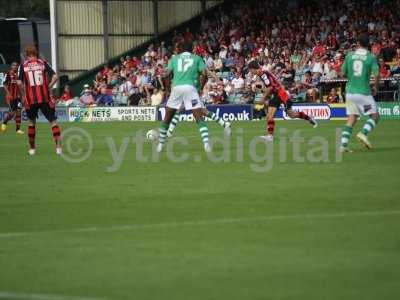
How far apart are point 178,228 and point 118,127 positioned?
22408mm

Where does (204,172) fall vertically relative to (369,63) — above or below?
below

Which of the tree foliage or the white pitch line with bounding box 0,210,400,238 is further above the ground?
the tree foliage

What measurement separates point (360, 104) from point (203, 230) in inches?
364

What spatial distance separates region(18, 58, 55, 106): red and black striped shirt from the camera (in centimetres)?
2084

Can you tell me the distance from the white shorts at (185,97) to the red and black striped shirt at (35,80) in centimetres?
248

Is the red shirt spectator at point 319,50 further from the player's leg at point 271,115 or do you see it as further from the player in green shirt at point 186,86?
the player in green shirt at point 186,86

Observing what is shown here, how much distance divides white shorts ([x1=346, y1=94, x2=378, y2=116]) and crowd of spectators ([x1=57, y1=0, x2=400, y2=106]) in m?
15.4

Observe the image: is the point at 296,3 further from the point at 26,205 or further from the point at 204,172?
the point at 26,205

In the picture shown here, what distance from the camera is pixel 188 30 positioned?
46594mm

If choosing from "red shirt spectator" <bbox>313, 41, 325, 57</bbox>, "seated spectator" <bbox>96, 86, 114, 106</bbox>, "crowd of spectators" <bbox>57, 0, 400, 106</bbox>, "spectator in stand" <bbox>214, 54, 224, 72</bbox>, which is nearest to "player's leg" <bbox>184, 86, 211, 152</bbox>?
"crowd of spectators" <bbox>57, 0, 400, 106</bbox>

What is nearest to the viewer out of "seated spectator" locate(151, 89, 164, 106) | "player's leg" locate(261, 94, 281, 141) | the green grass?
the green grass

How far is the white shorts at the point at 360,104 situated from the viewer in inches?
768

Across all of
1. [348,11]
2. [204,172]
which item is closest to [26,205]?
[204,172]

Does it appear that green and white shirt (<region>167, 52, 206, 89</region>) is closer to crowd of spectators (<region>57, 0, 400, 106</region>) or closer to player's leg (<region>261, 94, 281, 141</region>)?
player's leg (<region>261, 94, 281, 141</region>)
